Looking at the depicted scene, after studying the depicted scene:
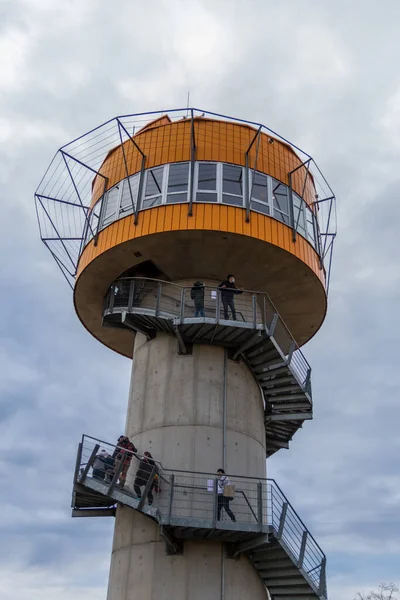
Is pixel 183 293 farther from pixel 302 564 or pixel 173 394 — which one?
pixel 302 564

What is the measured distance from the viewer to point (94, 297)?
70.3 ft

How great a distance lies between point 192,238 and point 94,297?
16.2 feet

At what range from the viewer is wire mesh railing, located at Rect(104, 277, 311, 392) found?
59.1 ft

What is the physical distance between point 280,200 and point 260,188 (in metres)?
0.82

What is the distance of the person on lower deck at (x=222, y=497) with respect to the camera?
15562 millimetres

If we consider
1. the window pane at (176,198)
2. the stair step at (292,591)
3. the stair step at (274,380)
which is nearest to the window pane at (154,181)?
the window pane at (176,198)

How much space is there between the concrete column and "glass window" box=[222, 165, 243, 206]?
4.64 m

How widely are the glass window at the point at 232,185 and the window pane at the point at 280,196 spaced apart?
1.23 meters

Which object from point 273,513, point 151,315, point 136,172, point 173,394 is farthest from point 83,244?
point 273,513

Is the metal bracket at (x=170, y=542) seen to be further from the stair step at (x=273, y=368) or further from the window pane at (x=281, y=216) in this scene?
the window pane at (x=281, y=216)

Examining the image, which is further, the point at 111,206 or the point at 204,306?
the point at 111,206

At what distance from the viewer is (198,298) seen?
18.2 metres

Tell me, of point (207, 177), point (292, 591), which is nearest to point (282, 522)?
point (292, 591)

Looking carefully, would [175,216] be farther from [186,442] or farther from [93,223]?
[186,442]
